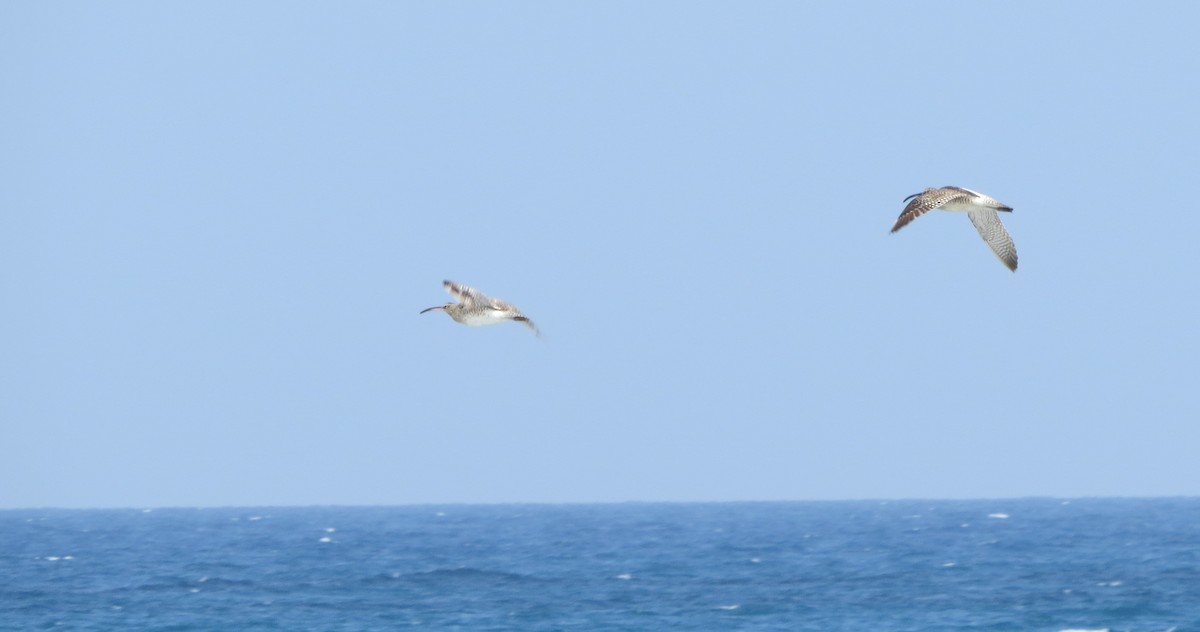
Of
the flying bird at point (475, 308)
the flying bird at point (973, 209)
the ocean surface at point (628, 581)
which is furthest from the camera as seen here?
the ocean surface at point (628, 581)

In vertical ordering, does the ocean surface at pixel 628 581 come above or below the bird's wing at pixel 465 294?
below

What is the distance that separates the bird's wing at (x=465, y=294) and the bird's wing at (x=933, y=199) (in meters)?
7.05

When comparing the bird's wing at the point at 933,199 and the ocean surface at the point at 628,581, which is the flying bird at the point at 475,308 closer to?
the bird's wing at the point at 933,199

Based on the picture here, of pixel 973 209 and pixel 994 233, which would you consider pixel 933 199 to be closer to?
pixel 973 209

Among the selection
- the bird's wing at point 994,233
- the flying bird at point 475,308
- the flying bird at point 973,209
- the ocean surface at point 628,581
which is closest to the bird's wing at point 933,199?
the flying bird at point 973,209

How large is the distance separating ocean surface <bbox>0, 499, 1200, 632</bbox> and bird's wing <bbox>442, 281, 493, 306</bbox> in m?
26.1

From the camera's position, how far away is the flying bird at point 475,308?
2719 cm

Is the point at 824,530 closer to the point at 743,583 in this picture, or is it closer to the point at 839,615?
the point at 743,583

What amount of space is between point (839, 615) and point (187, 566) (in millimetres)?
38783

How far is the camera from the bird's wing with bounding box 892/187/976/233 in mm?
25139

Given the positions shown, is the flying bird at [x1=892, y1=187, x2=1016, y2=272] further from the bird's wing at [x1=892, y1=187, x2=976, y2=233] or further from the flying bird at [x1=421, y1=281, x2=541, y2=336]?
the flying bird at [x1=421, y1=281, x2=541, y2=336]

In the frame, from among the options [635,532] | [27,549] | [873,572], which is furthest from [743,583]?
[27,549]

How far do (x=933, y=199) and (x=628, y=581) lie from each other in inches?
1731

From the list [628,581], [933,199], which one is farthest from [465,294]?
[628,581]
